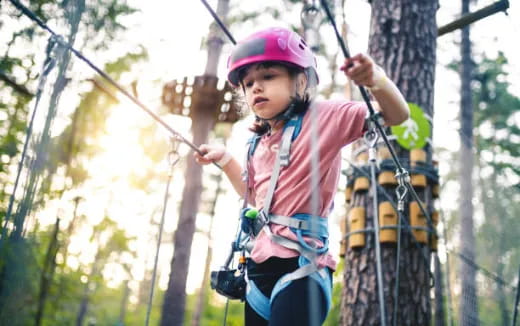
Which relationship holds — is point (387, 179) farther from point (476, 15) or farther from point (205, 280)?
point (205, 280)

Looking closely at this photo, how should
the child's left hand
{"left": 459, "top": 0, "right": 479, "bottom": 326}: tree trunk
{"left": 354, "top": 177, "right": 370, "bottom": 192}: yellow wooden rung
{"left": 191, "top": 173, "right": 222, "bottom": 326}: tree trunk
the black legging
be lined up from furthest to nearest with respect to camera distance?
{"left": 191, "top": 173, "right": 222, "bottom": 326}: tree trunk, {"left": 459, "top": 0, "right": 479, "bottom": 326}: tree trunk, {"left": 354, "top": 177, "right": 370, "bottom": 192}: yellow wooden rung, the black legging, the child's left hand

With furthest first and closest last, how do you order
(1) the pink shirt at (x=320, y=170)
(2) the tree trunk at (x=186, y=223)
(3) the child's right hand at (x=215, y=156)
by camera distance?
(2) the tree trunk at (x=186, y=223) → (3) the child's right hand at (x=215, y=156) → (1) the pink shirt at (x=320, y=170)

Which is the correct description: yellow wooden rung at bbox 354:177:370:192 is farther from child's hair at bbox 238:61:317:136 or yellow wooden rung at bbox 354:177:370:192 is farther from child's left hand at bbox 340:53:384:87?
child's left hand at bbox 340:53:384:87

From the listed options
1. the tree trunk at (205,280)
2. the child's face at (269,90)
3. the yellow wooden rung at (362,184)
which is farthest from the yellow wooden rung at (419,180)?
the tree trunk at (205,280)

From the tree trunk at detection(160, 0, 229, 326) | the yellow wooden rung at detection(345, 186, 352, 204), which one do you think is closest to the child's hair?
the yellow wooden rung at detection(345, 186, 352, 204)

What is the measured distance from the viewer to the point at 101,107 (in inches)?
279

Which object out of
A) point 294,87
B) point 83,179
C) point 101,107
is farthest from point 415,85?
point 101,107

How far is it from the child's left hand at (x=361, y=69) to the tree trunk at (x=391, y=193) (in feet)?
4.60

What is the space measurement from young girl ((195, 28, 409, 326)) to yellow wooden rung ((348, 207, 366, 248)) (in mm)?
1217

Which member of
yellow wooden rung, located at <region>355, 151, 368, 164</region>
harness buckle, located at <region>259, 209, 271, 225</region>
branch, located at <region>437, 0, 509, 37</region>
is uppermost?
branch, located at <region>437, 0, 509, 37</region>

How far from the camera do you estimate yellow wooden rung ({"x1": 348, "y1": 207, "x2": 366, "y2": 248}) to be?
2684 mm

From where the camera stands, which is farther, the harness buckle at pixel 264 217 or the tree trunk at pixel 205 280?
the tree trunk at pixel 205 280

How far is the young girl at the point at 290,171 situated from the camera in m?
1.39

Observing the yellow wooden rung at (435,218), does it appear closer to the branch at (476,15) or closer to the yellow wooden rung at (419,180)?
the yellow wooden rung at (419,180)
